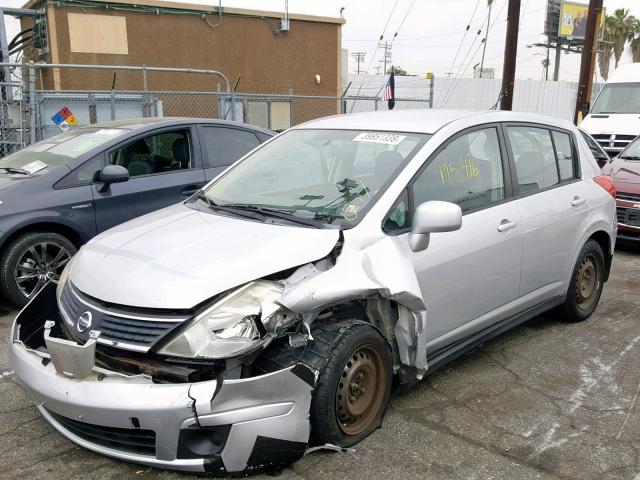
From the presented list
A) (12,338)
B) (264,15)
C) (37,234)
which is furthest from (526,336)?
(264,15)

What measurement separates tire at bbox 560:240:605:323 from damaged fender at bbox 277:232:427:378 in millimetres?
2077

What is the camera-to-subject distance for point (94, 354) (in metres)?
2.67

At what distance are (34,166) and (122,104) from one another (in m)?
11.3

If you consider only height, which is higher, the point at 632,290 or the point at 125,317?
the point at 125,317

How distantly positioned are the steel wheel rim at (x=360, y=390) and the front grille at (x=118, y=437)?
2.86ft

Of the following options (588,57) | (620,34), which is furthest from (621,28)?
(588,57)

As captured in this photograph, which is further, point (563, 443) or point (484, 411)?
point (484, 411)

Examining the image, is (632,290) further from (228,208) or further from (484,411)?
(228,208)

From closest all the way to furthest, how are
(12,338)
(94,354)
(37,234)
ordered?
(94,354) → (12,338) → (37,234)

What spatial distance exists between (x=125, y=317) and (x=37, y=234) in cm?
291

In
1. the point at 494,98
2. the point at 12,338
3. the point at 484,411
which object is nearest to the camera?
the point at 12,338

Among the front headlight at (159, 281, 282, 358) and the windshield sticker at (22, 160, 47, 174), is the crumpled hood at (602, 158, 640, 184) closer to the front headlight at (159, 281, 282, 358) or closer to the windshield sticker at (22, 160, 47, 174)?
the front headlight at (159, 281, 282, 358)

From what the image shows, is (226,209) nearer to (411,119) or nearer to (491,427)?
(411,119)

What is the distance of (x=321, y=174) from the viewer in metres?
3.72
